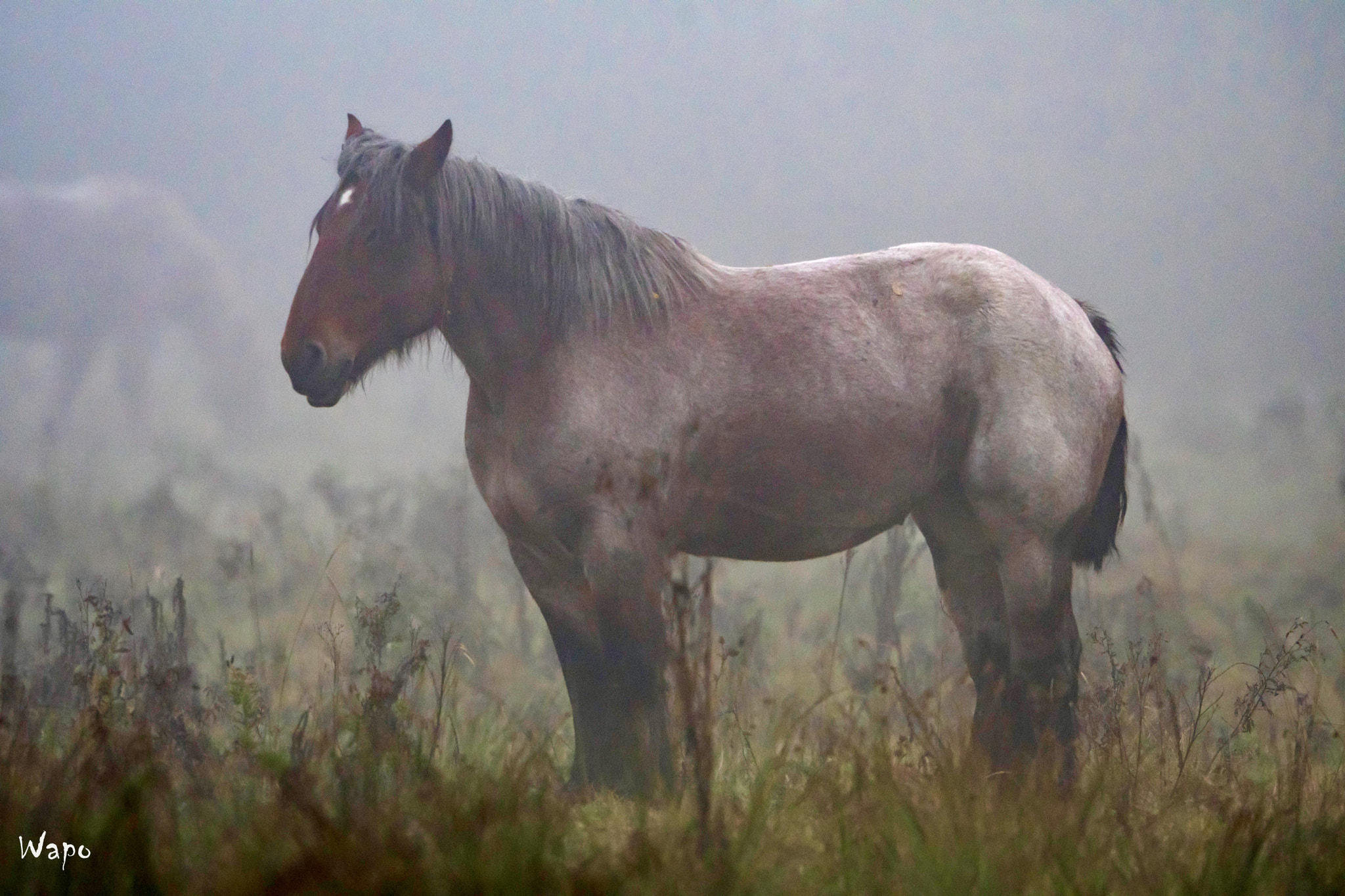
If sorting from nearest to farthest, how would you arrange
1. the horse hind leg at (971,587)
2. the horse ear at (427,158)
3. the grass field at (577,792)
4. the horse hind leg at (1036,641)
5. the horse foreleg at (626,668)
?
1. the grass field at (577,792)
2. the horse foreleg at (626,668)
3. the horse ear at (427,158)
4. the horse hind leg at (1036,641)
5. the horse hind leg at (971,587)

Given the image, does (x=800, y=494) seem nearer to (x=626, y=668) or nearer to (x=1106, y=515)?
(x=626, y=668)

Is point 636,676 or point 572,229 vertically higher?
point 572,229

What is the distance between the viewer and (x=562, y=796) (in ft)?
9.92

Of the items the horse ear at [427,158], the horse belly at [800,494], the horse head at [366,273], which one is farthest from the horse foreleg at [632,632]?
the horse ear at [427,158]

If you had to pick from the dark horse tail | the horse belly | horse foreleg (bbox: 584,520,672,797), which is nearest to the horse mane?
the horse belly

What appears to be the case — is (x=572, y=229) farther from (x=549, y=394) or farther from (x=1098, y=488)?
(x=1098, y=488)

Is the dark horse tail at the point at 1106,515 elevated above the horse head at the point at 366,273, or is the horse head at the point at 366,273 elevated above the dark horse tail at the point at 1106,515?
the horse head at the point at 366,273

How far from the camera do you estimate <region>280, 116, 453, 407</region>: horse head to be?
11.7 ft

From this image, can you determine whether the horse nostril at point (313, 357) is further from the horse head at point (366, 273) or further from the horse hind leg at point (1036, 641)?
the horse hind leg at point (1036, 641)

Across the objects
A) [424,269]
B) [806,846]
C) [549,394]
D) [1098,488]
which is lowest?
[806,846]

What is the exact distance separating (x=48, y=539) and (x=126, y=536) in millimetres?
504

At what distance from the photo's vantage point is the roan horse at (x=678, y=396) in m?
3.59

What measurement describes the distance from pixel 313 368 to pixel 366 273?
0.36m

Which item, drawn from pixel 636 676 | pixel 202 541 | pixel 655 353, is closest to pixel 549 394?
pixel 655 353
